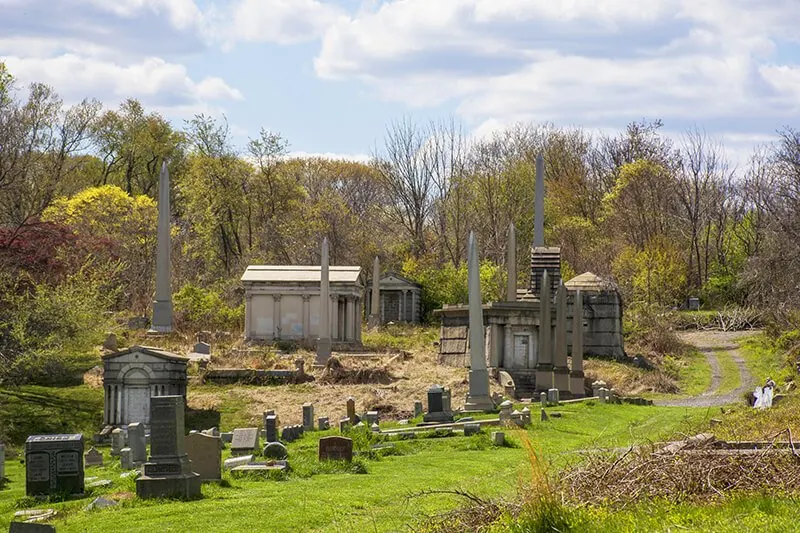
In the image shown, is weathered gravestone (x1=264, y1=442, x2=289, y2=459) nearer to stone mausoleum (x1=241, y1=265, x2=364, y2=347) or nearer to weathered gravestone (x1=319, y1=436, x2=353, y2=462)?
weathered gravestone (x1=319, y1=436, x2=353, y2=462)

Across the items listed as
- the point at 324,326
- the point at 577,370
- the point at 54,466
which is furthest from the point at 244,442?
the point at 324,326

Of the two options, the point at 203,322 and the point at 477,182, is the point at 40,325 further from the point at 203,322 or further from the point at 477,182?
the point at 477,182

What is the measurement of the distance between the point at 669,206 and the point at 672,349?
80.8ft

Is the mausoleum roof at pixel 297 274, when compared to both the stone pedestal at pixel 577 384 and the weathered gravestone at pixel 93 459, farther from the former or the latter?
the weathered gravestone at pixel 93 459

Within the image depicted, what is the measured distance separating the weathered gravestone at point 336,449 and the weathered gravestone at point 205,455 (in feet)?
7.07

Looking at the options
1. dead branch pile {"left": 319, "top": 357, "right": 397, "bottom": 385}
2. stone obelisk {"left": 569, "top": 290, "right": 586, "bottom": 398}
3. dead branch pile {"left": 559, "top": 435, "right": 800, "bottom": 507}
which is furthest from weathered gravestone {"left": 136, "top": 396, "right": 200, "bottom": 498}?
stone obelisk {"left": 569, "top": 290, "right": 586, "bottom": 398}

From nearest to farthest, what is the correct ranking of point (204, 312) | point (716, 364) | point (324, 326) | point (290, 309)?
1. point (324, 326)
2. point (716, 364)
3. point (290, 309)
4. point (204, 312)

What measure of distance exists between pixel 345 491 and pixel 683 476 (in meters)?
5.82

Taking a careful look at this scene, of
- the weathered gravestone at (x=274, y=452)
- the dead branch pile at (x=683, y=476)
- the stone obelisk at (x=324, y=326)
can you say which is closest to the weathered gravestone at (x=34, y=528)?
the dead branch pile at (x=683, y=476)

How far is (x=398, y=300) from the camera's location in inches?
2359

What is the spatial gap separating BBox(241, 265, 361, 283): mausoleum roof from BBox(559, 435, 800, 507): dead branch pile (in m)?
36.6

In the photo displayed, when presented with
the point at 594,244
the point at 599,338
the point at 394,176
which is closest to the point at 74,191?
the point at 394,176

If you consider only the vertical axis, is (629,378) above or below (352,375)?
below

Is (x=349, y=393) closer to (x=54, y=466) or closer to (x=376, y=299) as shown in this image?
(x=54, y=466)
